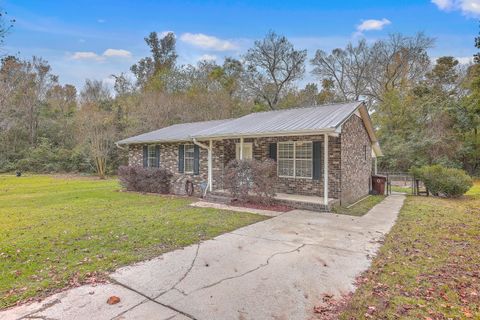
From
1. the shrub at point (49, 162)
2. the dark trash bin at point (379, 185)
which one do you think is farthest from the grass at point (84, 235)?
the shrub at point (49, 162)

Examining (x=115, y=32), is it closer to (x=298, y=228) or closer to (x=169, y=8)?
(x=169, y=8)

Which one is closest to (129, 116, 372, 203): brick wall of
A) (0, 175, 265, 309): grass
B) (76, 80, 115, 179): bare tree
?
(0, 175, 265, 309): grass

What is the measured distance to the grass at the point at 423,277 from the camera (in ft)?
9.92

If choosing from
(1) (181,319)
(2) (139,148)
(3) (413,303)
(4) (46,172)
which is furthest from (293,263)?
(4) (46,172)

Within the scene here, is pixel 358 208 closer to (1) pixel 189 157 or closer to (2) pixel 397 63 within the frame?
(1) pixel 189 157

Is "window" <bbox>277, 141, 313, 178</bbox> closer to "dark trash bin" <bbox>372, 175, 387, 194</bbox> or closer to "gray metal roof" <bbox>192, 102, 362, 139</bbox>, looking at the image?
"gray metal roof" <bbox>192, 102, 362, 139</bbox>

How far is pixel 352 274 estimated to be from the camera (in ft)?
13.1

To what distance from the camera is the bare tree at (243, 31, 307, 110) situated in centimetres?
2883

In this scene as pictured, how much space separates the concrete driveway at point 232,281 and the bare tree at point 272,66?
24.4 metres

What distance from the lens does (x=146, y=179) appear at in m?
13.0

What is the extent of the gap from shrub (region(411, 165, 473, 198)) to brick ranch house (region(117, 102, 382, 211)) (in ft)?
8.07

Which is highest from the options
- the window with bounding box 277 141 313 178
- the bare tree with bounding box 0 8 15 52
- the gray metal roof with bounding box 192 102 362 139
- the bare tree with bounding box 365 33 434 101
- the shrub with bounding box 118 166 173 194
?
the bare tree with bounding box 365 33 434 101

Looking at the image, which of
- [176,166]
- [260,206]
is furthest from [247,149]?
[176,166]

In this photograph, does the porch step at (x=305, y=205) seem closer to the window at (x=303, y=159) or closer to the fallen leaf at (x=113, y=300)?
the window at (x=303, y=159)
